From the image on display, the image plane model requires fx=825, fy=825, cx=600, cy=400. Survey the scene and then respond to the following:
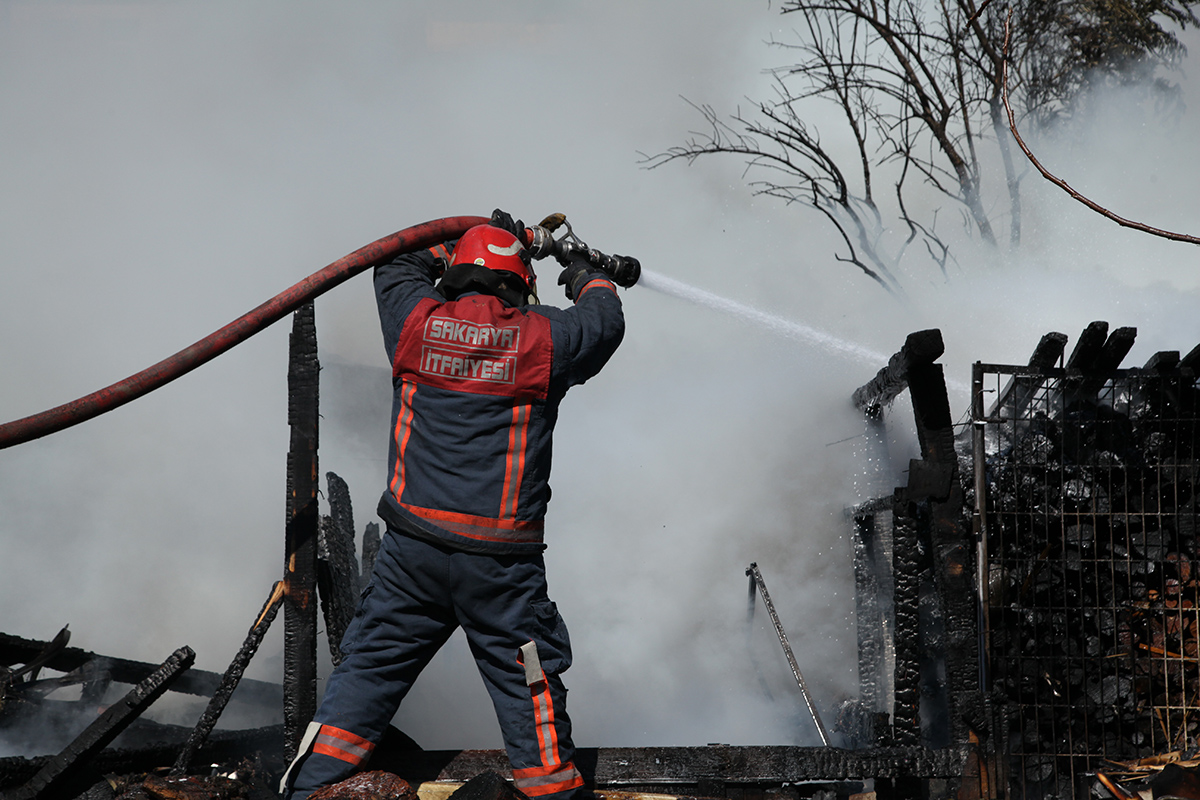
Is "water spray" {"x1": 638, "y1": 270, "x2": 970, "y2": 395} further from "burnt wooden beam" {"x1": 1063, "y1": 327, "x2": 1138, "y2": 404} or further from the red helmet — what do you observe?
the red helmet

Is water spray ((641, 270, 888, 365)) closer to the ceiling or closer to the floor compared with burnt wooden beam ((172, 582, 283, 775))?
closer to the ceiling

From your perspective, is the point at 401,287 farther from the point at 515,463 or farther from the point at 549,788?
the point at 549,788

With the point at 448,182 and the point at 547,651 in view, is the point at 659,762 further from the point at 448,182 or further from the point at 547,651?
the point at 448,182

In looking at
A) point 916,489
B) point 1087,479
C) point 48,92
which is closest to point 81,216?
point 48,92

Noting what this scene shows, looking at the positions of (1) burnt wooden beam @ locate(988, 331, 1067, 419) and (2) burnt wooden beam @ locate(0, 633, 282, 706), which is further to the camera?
Answer: (2) burnt wooden beam @ locate(0, 633, 282, 706)

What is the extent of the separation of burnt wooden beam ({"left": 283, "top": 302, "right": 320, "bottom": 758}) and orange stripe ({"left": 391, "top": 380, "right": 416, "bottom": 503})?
19.2 inches

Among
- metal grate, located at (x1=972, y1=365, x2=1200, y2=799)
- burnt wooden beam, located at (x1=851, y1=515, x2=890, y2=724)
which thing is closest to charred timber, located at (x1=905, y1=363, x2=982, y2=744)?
metal grate, located at (x1=972, y1=365, x2=1200, y2=799)

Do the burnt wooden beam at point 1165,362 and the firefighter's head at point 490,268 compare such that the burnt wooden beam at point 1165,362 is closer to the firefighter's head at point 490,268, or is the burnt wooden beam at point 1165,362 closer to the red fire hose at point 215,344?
the firefighter's head at point 490,268

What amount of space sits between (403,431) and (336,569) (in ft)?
3.78

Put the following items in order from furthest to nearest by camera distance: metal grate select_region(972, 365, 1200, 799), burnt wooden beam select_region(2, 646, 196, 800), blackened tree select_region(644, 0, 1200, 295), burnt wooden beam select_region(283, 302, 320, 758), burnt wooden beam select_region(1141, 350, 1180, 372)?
blackened tree select_region(644, 0, 1200, 295), metal grate select_region(972, 365, 1200, 799), burnt wooden beam select_region(1141, 350, 1180, 372), burnt wooden beam select_region(283, 302, 320, 758), burnt wooden beam select_region(2, 646, 196, 800)

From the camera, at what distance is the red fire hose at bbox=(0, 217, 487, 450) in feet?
8.24

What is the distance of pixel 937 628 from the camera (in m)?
4.62

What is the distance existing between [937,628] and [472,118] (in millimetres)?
5555

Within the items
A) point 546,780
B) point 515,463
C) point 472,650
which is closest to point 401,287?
point 515,463
